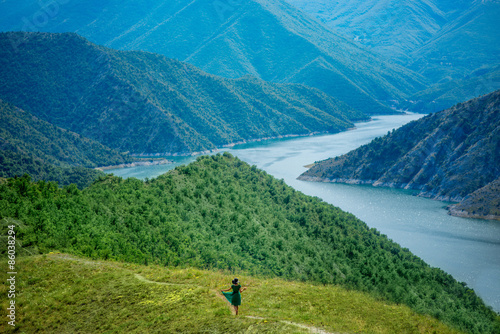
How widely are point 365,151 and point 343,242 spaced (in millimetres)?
84956

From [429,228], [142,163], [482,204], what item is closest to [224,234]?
[429,228]

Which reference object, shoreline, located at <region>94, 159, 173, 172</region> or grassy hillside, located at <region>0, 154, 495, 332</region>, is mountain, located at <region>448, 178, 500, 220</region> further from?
shoreline, located at <region>94, 159, 173, 172</region>

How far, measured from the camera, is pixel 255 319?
59.7ft

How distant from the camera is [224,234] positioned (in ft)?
143

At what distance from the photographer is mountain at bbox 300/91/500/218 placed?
10581cm

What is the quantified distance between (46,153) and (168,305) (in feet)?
493

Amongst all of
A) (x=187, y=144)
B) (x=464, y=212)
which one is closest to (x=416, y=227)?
(x=464, y=212)

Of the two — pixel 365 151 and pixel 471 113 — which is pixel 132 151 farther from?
pixel 471 113

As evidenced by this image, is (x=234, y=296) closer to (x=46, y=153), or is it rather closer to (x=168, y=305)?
(x=168, y=305)

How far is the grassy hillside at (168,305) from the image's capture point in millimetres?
18344

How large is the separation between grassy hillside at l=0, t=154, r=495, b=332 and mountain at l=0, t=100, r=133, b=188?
80.0 m

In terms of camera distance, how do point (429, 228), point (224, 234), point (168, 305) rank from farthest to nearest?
point (429, 228) → point (224, 234) → point (168, 305)

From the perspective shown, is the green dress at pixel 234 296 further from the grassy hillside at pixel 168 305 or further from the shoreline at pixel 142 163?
the shoreline at pixel 142 163

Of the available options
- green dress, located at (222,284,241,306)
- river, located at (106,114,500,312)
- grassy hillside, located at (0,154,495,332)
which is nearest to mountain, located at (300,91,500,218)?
river, located at (106,114,500,312)
